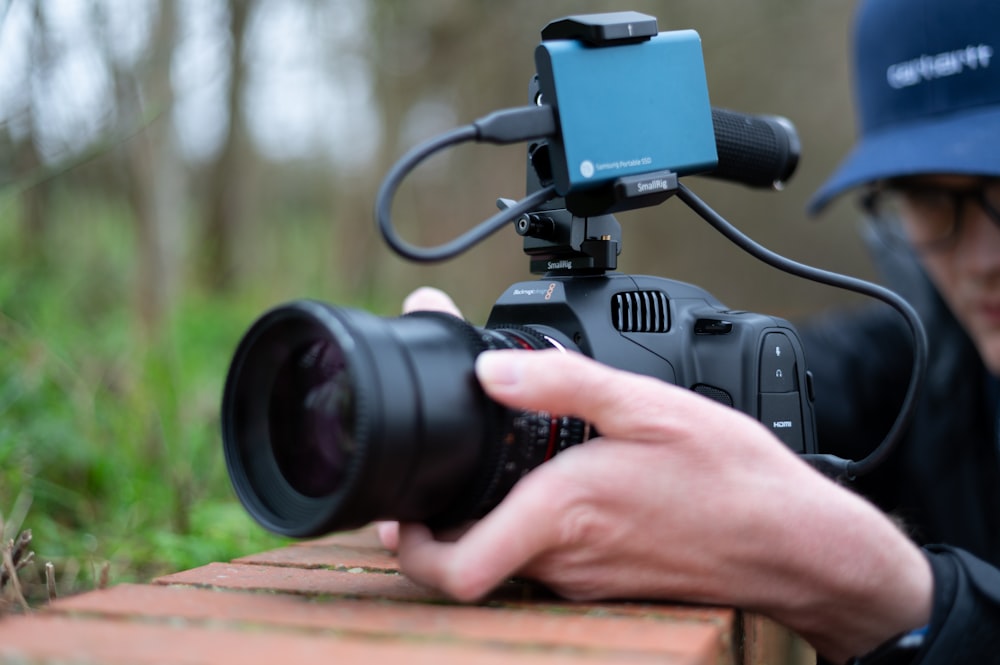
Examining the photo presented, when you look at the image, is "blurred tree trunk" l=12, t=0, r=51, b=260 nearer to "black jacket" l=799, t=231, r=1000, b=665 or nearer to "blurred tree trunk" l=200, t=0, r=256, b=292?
"black jacket" l=799, t=231, r=1000, b=665

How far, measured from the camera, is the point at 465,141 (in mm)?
974

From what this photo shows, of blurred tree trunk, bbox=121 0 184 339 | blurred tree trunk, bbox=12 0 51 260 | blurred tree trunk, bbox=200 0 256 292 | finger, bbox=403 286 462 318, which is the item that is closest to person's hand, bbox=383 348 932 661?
finger, bbox=403 286 462 318

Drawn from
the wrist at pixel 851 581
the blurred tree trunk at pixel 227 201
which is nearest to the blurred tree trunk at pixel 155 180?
the wrist at pixel 851 581

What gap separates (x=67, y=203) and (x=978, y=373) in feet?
10.5

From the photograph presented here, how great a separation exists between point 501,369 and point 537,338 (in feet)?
0.63

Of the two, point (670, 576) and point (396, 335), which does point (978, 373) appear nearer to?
point (670, 576)

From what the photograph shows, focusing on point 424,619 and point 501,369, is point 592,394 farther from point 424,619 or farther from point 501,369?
point 424,619

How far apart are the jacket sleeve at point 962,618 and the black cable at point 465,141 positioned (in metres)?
0.59

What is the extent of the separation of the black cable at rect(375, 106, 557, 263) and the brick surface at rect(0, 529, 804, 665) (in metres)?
0.33

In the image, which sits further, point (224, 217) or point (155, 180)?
point (224, 217)

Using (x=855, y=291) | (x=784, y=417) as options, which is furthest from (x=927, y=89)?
(x=784, y=417)

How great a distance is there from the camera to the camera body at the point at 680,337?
113cm

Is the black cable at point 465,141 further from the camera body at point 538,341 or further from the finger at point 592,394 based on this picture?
the finger at point 592,394

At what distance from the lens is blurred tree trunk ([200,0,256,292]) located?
584cm
